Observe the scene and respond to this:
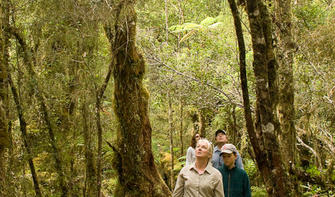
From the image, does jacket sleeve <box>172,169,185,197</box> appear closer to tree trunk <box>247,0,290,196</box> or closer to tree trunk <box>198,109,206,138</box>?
tree trunk <box>247,0,290,196</box>

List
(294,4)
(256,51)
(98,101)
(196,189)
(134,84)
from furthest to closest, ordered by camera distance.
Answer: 1. (294,4)
2. (134,84)
3. (98,101)
4. (256,51)
5. (196,189)

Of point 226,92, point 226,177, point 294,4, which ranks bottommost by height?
point 226,177

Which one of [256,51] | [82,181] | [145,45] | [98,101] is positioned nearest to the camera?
[256,51]

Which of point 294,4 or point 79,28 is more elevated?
point 294,4

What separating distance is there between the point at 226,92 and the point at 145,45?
2.97 metres

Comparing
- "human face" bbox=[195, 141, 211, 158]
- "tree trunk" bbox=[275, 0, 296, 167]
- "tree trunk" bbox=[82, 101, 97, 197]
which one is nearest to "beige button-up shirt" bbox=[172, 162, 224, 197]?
"human face" bbox=[195, 141, 211, 158]

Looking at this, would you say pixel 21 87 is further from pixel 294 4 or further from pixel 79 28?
pixel 294 4

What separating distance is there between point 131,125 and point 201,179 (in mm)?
3344

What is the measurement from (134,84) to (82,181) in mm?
3309

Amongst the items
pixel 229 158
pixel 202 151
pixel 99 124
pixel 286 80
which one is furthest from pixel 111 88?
pixel 202 151

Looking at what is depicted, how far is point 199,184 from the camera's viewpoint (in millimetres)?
3529

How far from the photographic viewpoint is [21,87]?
21.7 feet

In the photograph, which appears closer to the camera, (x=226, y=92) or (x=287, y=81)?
(x=287, y=81)

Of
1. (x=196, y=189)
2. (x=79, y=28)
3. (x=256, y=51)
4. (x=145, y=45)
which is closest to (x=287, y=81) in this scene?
(x=256, y=51)
